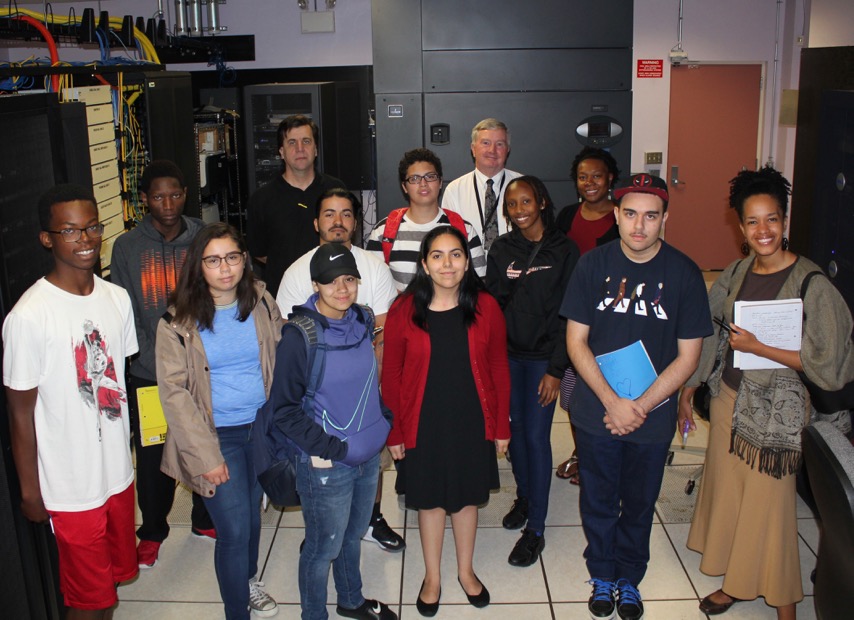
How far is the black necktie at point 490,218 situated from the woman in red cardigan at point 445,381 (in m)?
1.04

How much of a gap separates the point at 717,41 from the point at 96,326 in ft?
23.6

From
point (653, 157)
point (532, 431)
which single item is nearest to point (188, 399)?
point (532, 431)

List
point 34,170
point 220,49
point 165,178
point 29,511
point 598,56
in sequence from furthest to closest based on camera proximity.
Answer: point 220,49 → point 598,56 → point 165,178 → point 34,170 → point 29,511

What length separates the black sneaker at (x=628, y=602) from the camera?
2816 millimetres

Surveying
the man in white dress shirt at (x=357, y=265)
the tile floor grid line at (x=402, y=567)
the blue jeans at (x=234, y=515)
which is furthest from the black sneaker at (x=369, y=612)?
the man in white dress shirt at (x=357, y=265)

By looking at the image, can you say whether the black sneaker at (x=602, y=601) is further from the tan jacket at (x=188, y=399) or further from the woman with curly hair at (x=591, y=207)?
the tan jacket at (x=188, y=399)

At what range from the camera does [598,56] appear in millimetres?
4910

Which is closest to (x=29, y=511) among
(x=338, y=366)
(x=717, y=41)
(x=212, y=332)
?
(x=212, y=332)

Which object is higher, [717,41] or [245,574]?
[717,41]

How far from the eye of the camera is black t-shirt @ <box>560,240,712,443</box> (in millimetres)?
2586

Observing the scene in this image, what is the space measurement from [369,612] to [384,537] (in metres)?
0.52

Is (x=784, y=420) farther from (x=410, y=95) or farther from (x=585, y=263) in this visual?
(x=410, y=95)

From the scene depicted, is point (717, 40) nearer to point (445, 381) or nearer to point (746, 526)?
point (746, 526)

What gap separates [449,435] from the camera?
2695mm
